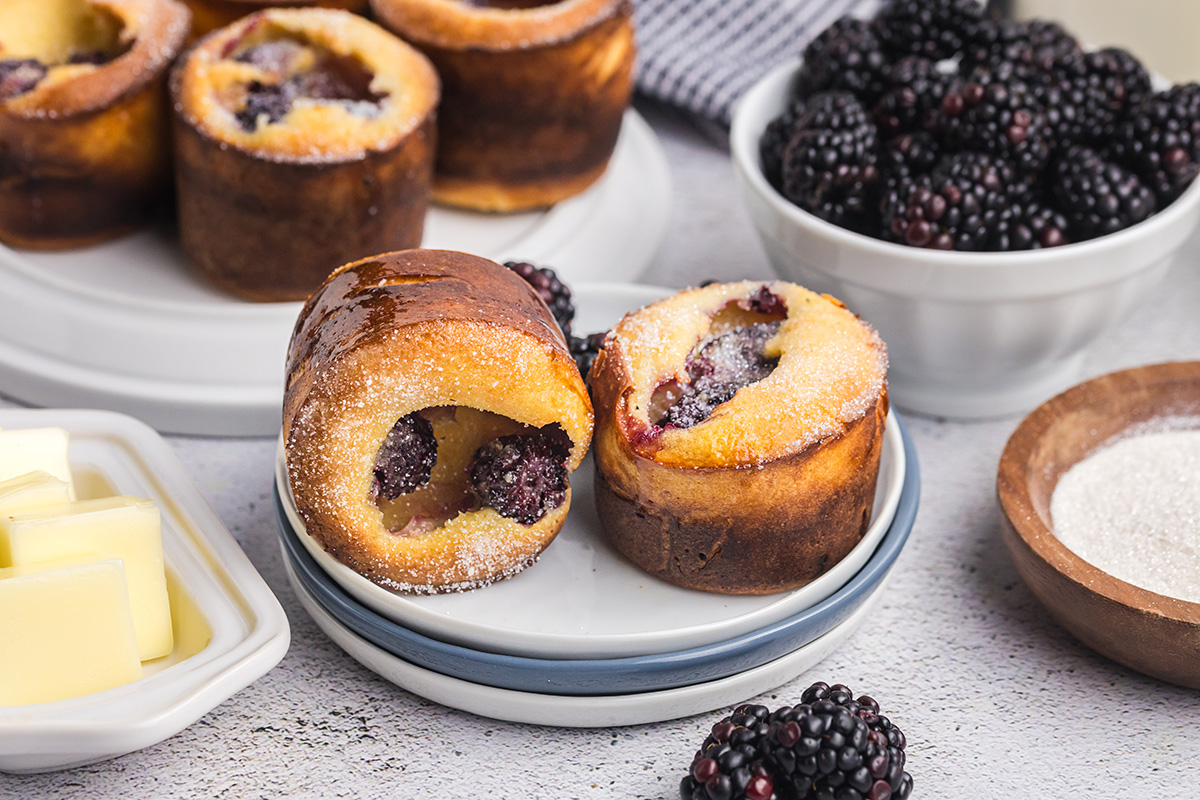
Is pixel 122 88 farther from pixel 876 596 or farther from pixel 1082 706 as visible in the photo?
pixel 1082 706

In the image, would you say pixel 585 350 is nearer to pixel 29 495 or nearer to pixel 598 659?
pixel 598 659

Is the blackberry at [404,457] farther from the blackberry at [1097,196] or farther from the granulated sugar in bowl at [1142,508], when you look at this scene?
the blackberry at [1097,196]

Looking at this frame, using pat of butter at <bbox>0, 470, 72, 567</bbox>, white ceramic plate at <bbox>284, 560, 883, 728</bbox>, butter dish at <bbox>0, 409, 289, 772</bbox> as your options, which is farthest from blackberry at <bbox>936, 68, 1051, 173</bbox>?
pat of butter at <bbox>0, 470, 72, 567</bbox>

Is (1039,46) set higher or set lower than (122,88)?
higher

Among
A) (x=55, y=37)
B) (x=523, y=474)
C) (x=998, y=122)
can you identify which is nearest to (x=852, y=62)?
(x=998, y=122)

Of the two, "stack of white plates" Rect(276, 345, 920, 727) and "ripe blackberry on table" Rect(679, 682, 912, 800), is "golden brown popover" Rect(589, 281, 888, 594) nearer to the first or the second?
"stack of white plates" Rect(276, 345, 920, 727)

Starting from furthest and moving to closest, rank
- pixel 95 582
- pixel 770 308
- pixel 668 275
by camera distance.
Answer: pixel 668 275 → pixel 770 308 → pixel 95 582

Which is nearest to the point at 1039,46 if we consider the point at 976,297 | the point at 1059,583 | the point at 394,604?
the point at 976,297

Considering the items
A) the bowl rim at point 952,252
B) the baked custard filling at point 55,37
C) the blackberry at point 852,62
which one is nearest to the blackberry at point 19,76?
the baked custard filling at point 55,37
